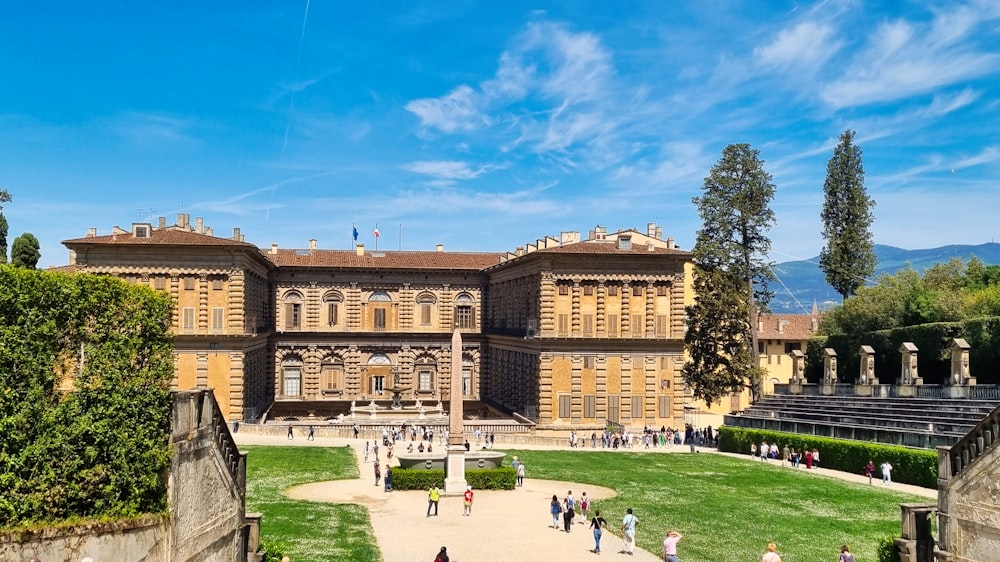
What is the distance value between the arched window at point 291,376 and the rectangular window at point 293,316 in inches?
91.8

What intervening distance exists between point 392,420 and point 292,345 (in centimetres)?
1525

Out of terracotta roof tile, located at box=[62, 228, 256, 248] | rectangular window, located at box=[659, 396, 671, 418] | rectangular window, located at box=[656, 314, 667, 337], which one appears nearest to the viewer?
terracotta roof tile, located at box=[62, 228, 256, 248]

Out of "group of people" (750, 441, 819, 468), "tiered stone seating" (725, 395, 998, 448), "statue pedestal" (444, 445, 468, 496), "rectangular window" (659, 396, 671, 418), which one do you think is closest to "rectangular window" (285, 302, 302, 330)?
"rectangular window" (659, 396, 671, 418)

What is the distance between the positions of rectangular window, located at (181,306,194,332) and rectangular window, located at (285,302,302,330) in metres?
13.3

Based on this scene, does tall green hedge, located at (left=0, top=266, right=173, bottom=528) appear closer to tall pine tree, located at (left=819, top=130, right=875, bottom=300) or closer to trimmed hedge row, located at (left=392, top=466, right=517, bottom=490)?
trimmed hedge row, located at (left=392, top=466, right=517, bottom=490)

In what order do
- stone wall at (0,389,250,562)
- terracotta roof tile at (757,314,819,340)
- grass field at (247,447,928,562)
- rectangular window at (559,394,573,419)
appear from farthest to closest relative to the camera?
terracotta roof tile at (757,314,819,340)
rectangular window at (559,394,573,419)
grass field at (247,447,928,562)
stone wall at (0,389,250,562)

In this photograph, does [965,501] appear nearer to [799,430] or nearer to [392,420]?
[799,430]

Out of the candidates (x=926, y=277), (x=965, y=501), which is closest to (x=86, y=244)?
(x=965, y=501)

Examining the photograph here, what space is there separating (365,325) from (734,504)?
40.5m

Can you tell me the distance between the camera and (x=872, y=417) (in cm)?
4103

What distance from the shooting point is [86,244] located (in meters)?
49.2

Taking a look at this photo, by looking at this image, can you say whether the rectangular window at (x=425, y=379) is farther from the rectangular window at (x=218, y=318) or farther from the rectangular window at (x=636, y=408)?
the rectangular window at (x=636, y=408)

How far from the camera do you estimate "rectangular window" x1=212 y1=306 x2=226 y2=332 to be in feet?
167

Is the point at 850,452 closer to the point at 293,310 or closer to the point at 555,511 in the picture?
the point at 555,511
